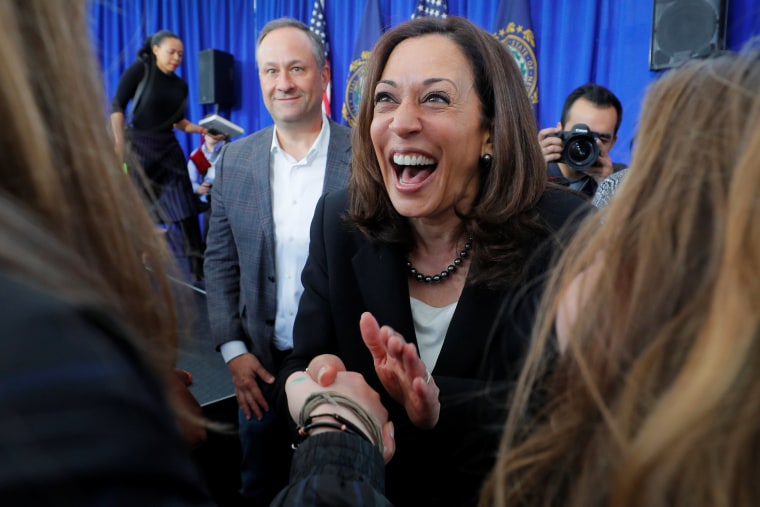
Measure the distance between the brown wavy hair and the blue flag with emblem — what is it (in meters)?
3.61

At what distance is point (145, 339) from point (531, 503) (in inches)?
14.4

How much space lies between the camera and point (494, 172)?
123 centimetres

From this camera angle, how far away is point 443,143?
124 centimetres

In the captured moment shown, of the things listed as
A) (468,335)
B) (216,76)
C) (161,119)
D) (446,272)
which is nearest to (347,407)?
(468,335)

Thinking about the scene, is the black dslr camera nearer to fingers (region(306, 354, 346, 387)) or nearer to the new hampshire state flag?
fingers (region(306, 354, 346, 387))

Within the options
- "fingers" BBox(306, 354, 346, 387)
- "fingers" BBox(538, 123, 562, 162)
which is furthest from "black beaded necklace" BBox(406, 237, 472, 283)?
"fingers" BBox(538, 123, 562, 162)

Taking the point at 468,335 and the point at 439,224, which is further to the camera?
the point at 439,224

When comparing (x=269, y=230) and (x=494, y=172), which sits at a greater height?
(x=494, y=172)

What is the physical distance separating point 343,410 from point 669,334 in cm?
53

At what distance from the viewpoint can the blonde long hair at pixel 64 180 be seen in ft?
1.04

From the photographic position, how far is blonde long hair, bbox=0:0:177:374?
32 centimetres

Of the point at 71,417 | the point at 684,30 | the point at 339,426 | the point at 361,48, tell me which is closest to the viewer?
the point at 71,417

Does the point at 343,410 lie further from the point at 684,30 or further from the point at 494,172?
the point at 684,30

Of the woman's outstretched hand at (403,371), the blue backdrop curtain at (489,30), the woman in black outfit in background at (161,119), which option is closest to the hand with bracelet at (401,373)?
the woman's outstretched hand at (403,371)
